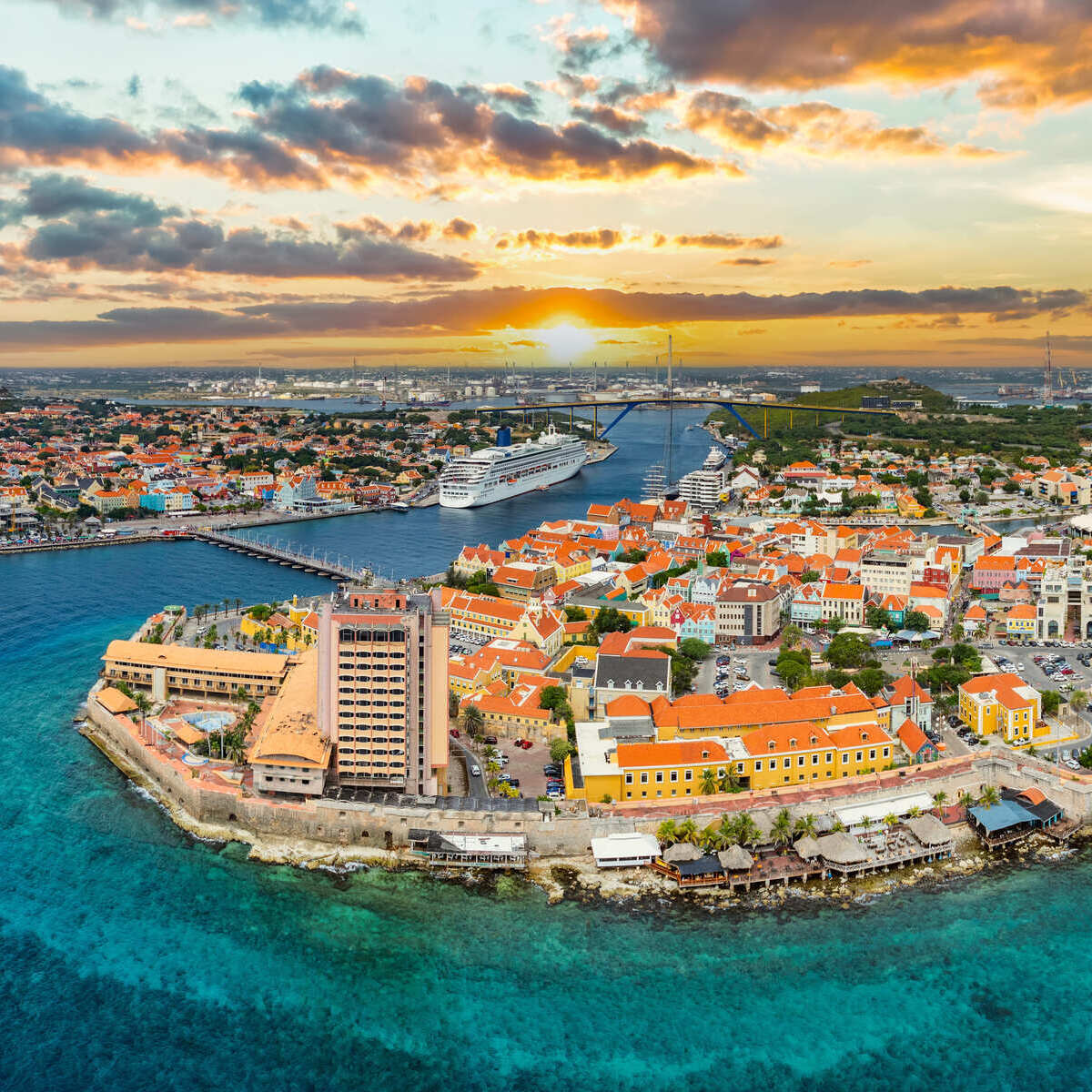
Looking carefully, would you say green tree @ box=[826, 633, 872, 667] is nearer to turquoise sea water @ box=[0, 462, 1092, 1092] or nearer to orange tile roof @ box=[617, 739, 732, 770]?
orange tile roof @ box=[617, 739, 732, 770]

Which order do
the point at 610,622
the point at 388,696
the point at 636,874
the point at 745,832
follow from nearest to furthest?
the point at 636,874
the point at 745,832
the point at 388,696
the point at 610,622

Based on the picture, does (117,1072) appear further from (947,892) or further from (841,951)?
(947,892)

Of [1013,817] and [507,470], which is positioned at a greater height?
[507,470]

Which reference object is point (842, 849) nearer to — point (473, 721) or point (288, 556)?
point (473, 721)

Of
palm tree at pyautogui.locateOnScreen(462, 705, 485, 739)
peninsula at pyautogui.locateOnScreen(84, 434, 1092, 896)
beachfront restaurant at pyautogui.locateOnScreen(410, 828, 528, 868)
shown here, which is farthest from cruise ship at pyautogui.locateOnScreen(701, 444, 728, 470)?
beachfront restaurant at pyautogui.locateOnScreen(410, 828, 528, 868)

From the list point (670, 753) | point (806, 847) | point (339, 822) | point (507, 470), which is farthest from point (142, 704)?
point (507, 470)

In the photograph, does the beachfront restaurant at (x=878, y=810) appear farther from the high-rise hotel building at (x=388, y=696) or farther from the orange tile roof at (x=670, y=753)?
the high-rise hotel building at (x=388, y=696)

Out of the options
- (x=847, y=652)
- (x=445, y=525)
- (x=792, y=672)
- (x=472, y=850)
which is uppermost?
(x=847, y=652)
